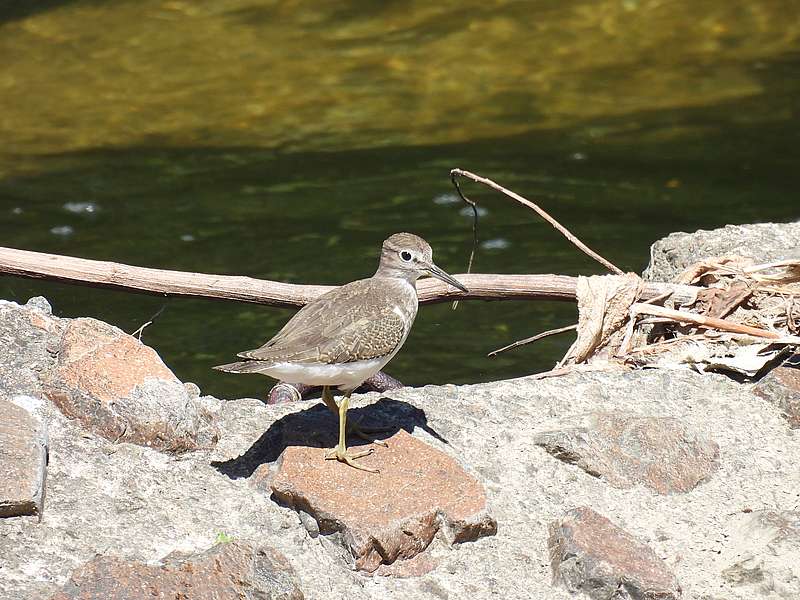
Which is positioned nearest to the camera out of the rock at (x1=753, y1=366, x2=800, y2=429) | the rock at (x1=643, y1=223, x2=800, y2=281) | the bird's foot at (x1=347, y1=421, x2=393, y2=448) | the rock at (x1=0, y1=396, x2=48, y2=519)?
the rock at (x1=0, y1=396, x2=48, y2=519)

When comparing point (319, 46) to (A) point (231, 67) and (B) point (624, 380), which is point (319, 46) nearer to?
(A) point (231, 67)

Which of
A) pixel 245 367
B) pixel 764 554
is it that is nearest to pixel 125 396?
pixel 245 367

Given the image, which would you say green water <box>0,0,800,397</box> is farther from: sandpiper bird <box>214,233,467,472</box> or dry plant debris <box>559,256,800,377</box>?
sandpiper bird <box>214,233,467,472</box>

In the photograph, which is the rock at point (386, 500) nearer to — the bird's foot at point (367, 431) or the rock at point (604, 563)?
the bird's foot at point (367, 431)

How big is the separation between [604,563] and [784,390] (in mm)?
1517

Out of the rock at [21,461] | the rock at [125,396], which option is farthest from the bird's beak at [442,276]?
the rock at [21,461]

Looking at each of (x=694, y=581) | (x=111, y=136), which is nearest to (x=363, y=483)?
(x=694, y=581)

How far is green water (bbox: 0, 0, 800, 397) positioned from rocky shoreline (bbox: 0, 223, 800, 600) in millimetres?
3231

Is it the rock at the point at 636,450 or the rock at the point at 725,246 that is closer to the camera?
the rock at the point at 636,450

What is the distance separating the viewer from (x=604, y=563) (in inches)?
155

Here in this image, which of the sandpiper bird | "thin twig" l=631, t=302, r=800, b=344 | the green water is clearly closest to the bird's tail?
the sandpiper bird

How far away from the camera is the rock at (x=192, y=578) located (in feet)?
11.5

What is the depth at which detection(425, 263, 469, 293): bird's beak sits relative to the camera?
4996mm

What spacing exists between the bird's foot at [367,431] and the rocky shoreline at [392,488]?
0.23 feet
